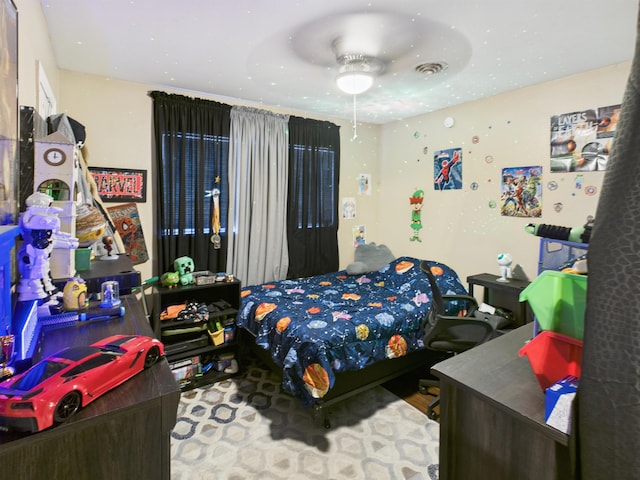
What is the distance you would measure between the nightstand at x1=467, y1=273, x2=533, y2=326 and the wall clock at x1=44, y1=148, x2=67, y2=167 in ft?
10.3

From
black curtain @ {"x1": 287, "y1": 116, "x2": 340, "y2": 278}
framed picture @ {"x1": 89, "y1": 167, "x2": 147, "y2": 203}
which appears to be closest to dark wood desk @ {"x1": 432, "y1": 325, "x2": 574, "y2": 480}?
black curtain @ {"x1": 287, "y1": 116, "x2": 340, "y2": 278}

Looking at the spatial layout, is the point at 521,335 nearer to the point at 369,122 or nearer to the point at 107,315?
the point at 107,315

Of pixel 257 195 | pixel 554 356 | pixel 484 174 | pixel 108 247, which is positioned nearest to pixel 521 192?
pixel 484 174

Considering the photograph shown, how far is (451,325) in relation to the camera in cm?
238

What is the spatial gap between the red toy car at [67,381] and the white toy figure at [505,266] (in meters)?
3.01

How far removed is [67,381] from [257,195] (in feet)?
9.78

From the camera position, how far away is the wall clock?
1.56m

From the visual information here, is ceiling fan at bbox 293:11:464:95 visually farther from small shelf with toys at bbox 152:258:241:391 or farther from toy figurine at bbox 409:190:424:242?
small shelf with toys at bbox 152:258:241:391

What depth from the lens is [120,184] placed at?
3.05m

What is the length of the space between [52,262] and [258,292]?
1834 mm

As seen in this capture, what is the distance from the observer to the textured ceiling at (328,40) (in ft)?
6.15

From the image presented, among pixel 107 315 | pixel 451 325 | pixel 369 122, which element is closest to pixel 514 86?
pixel 369 122

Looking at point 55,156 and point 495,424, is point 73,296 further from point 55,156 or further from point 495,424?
point 495,424

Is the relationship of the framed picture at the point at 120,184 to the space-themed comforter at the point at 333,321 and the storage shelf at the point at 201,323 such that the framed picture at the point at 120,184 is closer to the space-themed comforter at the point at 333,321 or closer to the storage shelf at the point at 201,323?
the storage shelf at the point at 201,323
